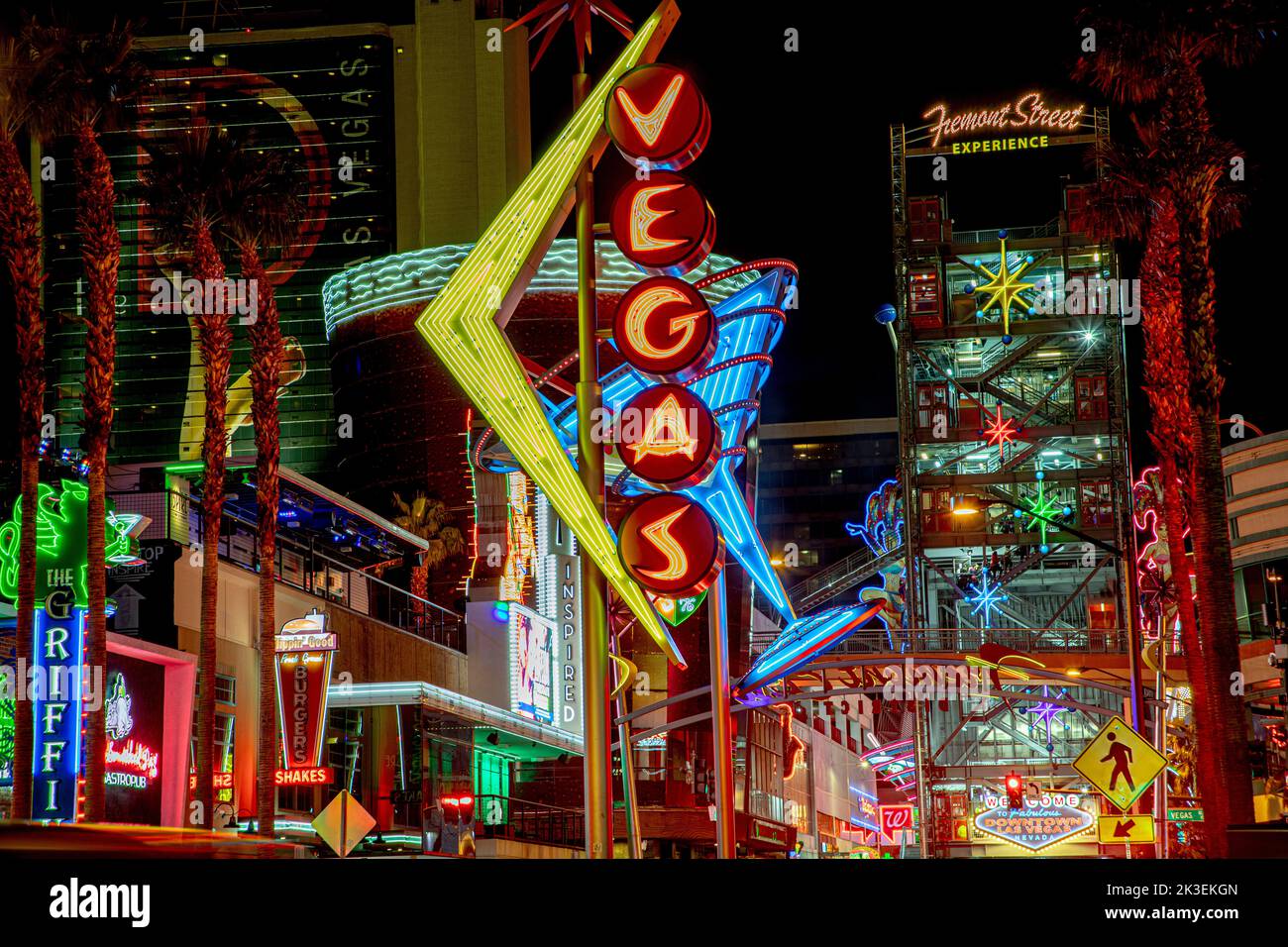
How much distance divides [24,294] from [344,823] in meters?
13.2

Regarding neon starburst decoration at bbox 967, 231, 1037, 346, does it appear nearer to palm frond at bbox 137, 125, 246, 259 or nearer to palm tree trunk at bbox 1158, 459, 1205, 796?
palm tree trunk at bbox 1158, 459, 1205, 796

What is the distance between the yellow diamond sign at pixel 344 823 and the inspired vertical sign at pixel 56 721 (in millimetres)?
9282

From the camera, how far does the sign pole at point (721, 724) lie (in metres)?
22.4

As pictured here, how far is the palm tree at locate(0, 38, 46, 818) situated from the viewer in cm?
2786

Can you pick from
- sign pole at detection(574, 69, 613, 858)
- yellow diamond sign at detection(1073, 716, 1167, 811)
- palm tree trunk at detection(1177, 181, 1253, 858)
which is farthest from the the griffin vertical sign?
palm tree trunk at detection(1177, 181, 1253, 858)

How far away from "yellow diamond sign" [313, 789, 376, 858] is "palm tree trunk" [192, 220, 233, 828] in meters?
11.2

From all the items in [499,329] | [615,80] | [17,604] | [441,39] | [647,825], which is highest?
[441,39]

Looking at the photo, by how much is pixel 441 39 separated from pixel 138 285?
3062 cm

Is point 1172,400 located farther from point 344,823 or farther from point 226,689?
point 226,689

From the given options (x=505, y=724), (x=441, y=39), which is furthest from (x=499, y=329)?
(x=441, y=39)

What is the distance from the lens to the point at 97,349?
29500mm

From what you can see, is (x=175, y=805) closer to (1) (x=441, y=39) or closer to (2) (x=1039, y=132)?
(2) (x=1039, y=132)

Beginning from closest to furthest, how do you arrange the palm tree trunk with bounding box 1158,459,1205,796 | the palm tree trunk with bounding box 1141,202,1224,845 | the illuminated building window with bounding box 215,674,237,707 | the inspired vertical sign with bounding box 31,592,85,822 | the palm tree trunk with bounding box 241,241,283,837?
1. the palm tree trunk with bounding box 1158,459,1205,796
2. the palm tree trunk with bounding box 1141,202,1224,845
3. the inspired vertical sign with bounding box 31,592,85,822
4. the palm tree trunk with bounding box 241,241,283,837
5. the illuminated building window with bounding box 215,674,237,707

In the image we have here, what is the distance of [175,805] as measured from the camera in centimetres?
3328
